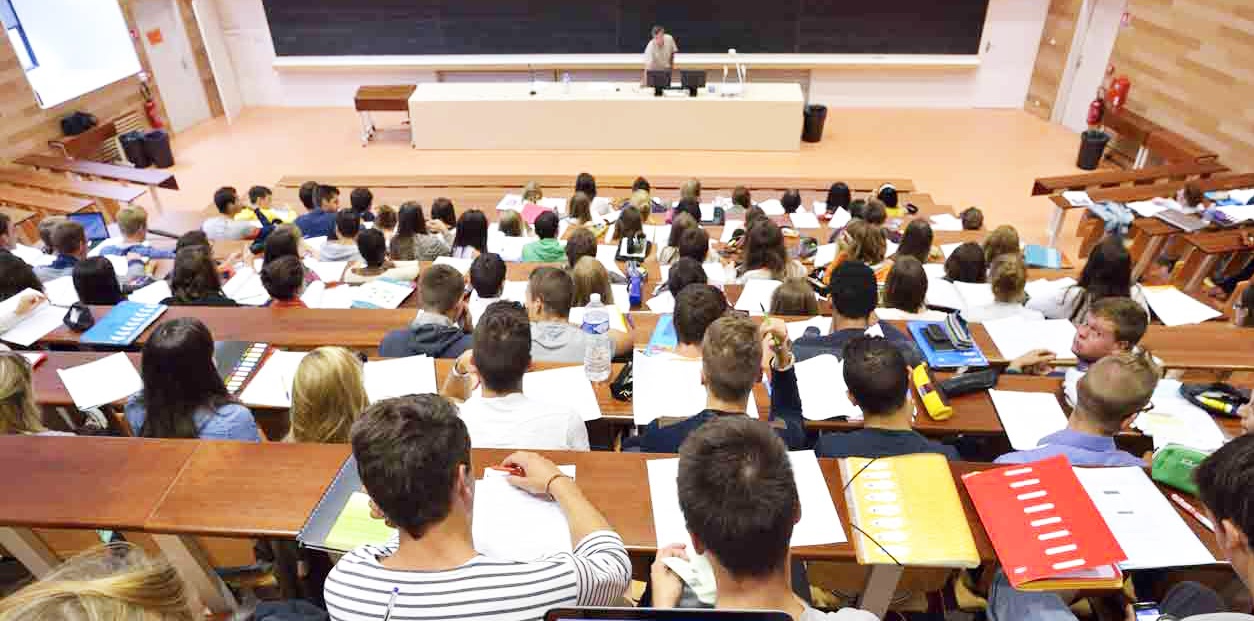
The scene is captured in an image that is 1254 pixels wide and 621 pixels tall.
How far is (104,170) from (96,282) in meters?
5.12

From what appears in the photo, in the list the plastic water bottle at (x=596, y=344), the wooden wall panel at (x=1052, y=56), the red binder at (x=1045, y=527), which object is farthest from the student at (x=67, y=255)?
the wooden wall panel at (x=1052, y=56)

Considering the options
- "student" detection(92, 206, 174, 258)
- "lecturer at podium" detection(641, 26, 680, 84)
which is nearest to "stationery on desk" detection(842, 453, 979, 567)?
"student" detection(92, 206, 174, 258)

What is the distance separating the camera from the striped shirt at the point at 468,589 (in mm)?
1227

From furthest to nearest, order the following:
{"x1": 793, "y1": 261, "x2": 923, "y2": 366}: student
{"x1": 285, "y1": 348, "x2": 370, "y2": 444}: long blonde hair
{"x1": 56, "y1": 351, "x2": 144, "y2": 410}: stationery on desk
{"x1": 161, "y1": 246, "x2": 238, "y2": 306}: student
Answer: {"x1": 161, "y1": 246, "x2": 238, "y2": 306}: student
{"x1": 793, "y1": 261, "x2": 923, "y2": 366}: student
{"x1": 56, "y1": 351, "x2": 144, "y2": 410}: stationery on desk
{"x1": 285, "y1": 348, "x2": 370, "y2": 444}: long blonde hair

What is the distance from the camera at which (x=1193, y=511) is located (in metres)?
1.54

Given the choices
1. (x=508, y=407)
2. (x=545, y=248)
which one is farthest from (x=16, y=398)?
(x=545, y=248)

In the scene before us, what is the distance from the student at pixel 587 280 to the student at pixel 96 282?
8.30ft

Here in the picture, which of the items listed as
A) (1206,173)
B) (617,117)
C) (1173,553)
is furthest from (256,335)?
(1206,173)

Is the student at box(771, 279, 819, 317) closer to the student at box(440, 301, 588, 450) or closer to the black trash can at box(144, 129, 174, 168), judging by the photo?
the student at box(440, 301, 588, 450)

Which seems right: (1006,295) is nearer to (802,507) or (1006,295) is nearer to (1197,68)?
(802,507)

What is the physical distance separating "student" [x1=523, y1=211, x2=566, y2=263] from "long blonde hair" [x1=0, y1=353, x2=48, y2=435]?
3030 millimetres

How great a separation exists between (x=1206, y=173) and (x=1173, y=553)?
7.79 meters

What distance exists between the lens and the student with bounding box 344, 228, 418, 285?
160 inches

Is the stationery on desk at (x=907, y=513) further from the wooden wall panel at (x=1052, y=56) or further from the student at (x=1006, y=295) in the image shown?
the wooden wall panel at (x=1052, y=56)
